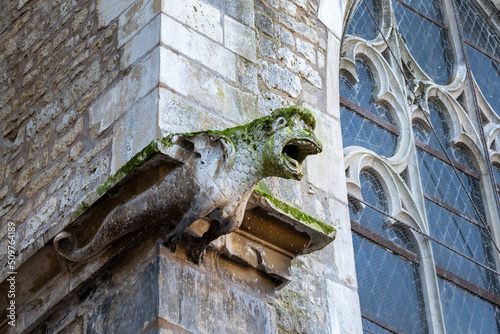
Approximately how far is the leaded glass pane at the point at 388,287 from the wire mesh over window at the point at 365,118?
30.1 inches

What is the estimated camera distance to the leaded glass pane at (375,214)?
633 centimetres

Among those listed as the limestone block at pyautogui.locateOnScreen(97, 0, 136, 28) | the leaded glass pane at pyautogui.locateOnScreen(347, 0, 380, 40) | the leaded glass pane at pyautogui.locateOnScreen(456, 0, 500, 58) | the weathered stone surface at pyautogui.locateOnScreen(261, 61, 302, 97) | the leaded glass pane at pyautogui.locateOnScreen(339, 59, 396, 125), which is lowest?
the weathered stone surface at pyautogui.locateOnScreen(261, 61, 302, 97)

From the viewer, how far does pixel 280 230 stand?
4.62 metres

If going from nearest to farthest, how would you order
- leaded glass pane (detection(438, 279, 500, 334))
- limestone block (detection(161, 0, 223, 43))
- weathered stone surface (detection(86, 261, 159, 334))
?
weathered stone surface (detection(86, 261, 159, 334)), limestone block (detection(161, 0, 223, 43)), leaded glass pane (detection(438, 279, 500, 334))

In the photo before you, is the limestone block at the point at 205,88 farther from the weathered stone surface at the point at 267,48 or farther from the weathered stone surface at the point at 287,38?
the weathered stone surface at the point at 287,38

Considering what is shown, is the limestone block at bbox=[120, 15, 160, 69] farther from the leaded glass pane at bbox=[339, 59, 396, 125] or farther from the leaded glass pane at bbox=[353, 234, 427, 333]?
the leaded glass pane at bbox=[339, 59, 396, 125]

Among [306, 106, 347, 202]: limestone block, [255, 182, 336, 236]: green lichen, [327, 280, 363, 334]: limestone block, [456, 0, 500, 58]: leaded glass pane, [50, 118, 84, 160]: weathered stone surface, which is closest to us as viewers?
[255, 182, 336, 236]: green lichen

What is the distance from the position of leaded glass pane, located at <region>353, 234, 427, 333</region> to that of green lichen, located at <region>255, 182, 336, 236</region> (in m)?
1.37

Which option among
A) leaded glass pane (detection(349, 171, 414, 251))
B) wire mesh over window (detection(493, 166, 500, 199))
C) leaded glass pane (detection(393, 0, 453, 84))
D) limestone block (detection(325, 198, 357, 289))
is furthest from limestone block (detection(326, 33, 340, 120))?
wire mesh over window (detection(493, 166, 500, 199))

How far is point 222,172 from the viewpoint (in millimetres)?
4199

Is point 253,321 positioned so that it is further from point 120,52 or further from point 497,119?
point 497,119

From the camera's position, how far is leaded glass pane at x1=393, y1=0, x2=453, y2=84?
7789mm

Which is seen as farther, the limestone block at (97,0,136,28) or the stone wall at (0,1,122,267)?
the limestone block at (97,0,136,28)

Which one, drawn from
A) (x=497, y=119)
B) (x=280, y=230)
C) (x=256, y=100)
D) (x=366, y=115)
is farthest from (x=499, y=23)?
(x=280, y=230)
